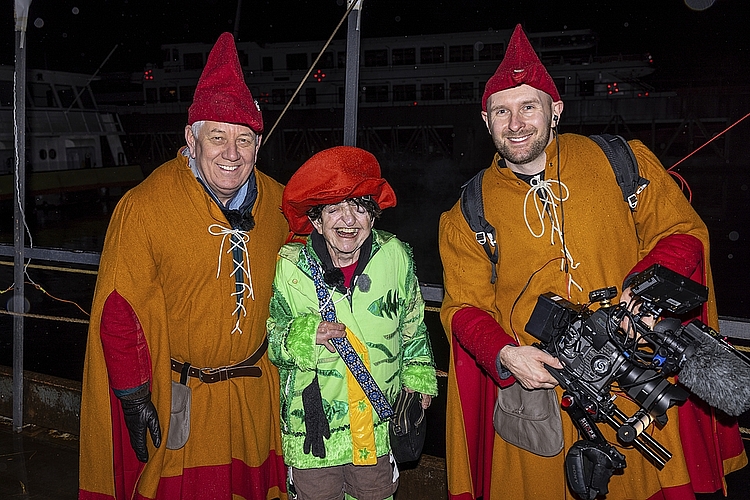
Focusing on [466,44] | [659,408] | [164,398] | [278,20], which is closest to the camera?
[659,408]

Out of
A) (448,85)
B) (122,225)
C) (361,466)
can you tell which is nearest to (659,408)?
(361,466)

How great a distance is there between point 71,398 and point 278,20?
1677 inches

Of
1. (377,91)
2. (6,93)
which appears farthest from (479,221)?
(377,91)

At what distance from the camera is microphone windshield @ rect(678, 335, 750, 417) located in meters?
2.10

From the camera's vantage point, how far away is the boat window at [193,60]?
39.7 m

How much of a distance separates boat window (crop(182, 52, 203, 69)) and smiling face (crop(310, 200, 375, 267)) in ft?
129

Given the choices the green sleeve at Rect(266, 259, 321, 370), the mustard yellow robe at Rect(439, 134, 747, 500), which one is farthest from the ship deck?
the green sleeve at Rect(266, 259, 321, 370)

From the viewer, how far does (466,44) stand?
34844 mm

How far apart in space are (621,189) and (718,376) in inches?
36.8

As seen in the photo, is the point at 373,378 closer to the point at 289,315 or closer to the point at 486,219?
the point at 289,315

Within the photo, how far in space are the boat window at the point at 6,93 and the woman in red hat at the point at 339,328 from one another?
22.3 meters

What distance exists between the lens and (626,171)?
281cm

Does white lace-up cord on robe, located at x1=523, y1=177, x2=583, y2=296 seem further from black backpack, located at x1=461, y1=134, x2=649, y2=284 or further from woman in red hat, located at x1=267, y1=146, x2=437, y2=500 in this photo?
woman in red hat, located at x1=267, y1=146, x2=437, y2=500

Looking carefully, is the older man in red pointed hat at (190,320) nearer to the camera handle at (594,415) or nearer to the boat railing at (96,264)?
the boat railing at (96,264)
